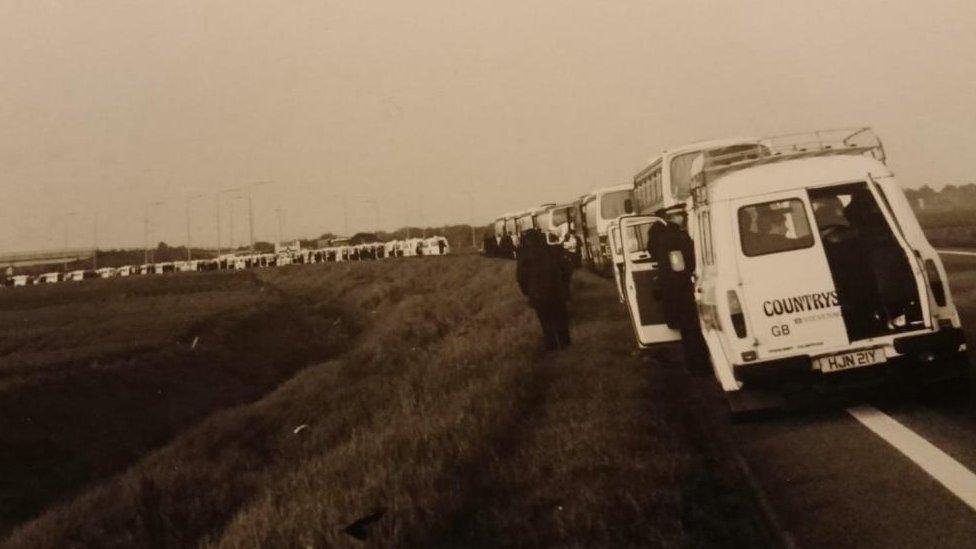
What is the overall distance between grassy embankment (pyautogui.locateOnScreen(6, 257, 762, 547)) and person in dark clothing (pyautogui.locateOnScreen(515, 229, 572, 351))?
0.56 m

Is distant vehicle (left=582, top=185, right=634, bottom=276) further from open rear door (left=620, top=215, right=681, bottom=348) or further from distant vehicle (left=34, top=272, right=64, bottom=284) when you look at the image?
distant vehicle (left=34, top=272, right=64, bottom=284)

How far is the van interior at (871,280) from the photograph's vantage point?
272 inches

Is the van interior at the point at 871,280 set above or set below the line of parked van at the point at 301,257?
below

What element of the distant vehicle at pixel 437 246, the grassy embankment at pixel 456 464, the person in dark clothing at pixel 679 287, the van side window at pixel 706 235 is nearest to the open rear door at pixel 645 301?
the person in dark clothing at pixel 679 287

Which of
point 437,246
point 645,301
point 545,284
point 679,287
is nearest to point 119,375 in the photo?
point 545,284

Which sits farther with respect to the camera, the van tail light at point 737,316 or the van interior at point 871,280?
the van tail light at point 737,316

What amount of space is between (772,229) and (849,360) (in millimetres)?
1312

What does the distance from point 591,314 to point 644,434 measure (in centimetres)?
1079

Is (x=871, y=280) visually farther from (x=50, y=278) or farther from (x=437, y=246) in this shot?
(x=50, y=278)

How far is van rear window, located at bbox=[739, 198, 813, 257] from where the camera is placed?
718 cm

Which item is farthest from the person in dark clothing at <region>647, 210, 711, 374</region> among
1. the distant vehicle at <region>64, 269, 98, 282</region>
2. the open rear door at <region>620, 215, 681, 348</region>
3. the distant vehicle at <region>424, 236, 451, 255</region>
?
the distant vehicle at <region>64, 269, 98, 282</region>

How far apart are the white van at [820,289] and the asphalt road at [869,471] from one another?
1.29 feet

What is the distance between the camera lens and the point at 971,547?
4.13 meters

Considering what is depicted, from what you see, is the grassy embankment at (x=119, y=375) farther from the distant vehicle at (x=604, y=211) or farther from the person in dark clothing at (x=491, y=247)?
the person in dark clothing at (x=491, y=247)
